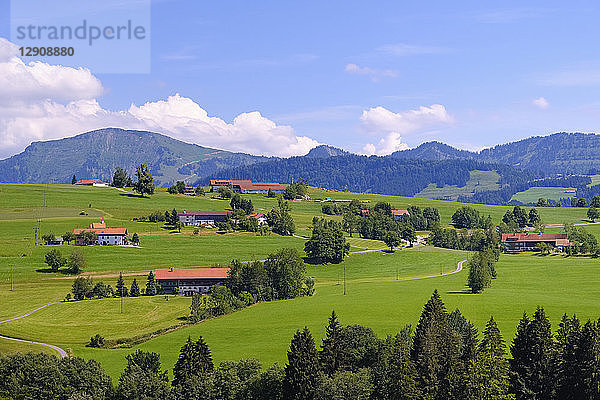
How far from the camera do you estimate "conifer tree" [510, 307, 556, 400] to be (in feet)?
196

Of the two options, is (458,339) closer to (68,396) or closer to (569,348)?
(569,348)

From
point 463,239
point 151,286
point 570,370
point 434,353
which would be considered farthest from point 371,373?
point 463,239

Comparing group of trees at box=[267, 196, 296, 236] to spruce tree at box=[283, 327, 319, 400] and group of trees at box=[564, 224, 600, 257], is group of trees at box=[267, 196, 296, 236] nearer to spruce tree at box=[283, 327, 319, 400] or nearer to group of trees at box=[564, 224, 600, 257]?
group of trees at box=[564, 224, 600, 257]

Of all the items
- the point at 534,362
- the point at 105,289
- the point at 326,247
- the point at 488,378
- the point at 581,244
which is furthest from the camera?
the point at 581,244

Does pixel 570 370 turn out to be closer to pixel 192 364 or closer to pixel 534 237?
pixel 192 364

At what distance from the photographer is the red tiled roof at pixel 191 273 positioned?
419 feet

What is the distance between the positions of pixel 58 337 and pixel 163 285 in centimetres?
3701

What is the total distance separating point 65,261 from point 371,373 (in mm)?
95148

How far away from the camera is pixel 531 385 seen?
60.2m

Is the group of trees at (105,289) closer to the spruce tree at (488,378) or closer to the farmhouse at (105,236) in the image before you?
the farmhouse at (105,236)

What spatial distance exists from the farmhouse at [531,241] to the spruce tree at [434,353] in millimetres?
121656

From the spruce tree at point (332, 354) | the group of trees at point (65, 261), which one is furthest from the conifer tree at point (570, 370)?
the group of trees at point (65, 261)

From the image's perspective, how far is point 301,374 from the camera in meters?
58.9

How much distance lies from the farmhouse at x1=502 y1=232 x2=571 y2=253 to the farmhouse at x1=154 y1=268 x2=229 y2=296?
3854 inches
